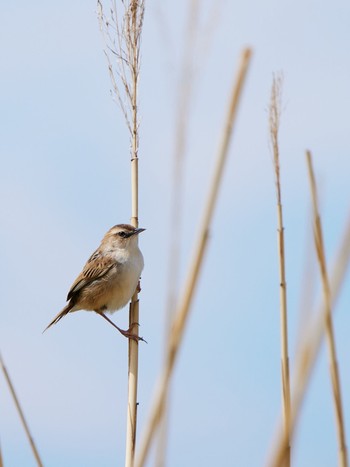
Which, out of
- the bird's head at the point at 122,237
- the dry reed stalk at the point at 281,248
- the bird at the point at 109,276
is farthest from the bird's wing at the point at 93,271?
the dry reed stalk at the point at 281,248

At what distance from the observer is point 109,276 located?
20.4ft

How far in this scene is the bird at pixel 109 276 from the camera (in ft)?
19.7

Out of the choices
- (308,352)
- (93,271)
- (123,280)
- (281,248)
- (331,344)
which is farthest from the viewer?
(93,271)

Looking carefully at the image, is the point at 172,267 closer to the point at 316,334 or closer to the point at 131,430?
the point at 316,334

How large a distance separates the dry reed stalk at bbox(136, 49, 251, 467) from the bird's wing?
184 inches

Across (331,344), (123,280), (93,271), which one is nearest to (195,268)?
(331,344)

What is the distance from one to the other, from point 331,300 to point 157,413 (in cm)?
47

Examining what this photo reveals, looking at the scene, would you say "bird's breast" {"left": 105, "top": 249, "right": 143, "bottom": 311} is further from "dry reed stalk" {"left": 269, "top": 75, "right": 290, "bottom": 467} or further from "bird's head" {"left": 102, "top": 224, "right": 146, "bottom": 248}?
"dry reed stalk" {"left": 269, "top": 75, "right": 290, "bottom": 467}

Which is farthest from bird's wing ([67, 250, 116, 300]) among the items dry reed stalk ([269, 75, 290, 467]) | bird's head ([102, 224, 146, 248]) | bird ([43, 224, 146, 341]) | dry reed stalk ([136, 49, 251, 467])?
dry reed stalk ([136, 49, 251, 467])

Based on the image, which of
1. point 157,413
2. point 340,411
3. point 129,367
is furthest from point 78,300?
point 157,413

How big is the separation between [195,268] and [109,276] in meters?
4.72

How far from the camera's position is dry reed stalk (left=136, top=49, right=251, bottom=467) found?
1.37m

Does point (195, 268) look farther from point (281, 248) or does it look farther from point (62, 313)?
point (62, 313)

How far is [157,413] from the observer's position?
63.7 inches
